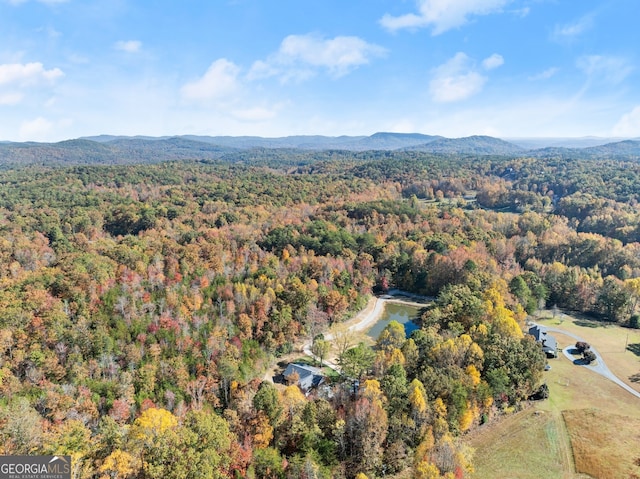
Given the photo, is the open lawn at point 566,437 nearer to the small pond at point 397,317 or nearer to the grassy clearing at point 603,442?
the grassy clearing at point 603,442

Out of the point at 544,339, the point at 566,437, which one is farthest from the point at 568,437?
the point at 544,339

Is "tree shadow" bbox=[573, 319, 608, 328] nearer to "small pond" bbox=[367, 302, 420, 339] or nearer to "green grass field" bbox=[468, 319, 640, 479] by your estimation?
"green grass field" bbox=[468, 319, 640, 479]

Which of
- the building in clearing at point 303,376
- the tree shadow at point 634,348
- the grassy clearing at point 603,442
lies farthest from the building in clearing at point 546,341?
the building in clearing at point 303,376

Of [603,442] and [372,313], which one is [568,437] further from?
[372,313]

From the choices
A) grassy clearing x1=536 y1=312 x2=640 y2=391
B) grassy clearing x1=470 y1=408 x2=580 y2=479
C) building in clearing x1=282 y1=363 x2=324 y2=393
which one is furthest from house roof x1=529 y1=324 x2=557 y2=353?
building in clearing x1=282 y1=363 x2=324 y2=393

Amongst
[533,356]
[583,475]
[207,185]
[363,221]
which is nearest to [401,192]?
[363,221]
